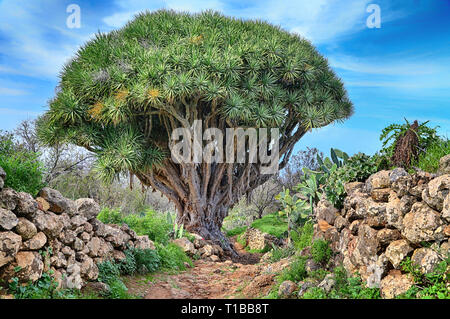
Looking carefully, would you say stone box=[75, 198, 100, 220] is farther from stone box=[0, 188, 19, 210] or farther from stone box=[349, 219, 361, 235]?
stone box=[349, 219, 361, 235]

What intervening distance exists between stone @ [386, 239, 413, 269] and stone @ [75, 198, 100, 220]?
467 cm

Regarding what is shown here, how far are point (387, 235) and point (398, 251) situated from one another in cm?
34

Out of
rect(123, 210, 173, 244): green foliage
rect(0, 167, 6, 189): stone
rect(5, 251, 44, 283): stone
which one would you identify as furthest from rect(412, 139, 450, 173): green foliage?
rect(123, 210, 173, 244): green foliage

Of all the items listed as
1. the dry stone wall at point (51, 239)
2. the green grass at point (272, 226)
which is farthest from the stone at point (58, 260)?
the green grass at point (272, 226)

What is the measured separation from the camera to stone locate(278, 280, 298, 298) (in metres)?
5.73

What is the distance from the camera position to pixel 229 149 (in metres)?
14.4

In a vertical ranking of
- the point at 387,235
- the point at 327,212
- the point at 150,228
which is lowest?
the point at 150,228

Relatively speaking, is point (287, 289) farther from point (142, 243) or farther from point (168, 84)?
point (168, 84)

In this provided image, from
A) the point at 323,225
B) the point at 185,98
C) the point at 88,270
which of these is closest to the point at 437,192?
the point at 323,225

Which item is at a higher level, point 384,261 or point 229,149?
point 229,149

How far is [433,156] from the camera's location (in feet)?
18.8
